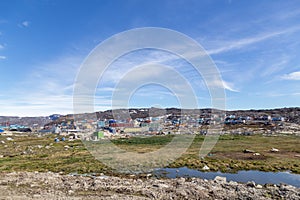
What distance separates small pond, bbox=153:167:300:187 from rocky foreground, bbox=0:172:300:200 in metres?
2.85

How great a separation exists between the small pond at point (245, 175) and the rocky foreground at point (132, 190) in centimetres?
285

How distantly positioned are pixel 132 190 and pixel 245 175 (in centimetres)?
1015

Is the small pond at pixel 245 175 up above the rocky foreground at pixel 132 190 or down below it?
below

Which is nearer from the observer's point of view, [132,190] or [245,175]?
[132,190]

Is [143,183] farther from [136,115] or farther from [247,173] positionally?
[136,115]

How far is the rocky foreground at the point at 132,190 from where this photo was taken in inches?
473

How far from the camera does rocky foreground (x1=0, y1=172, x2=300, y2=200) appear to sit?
12.0m

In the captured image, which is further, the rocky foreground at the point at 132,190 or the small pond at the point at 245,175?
the small pond at the point at 245,175

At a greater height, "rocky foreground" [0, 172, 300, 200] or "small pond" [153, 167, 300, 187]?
"rocky foreground" [0, 172, 300, 200]

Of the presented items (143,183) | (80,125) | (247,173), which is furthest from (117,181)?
(80,125)

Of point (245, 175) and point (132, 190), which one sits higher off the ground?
point (132, 190)

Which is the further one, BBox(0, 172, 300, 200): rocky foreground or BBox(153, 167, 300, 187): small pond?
BBox(153, 167, 300, 187): small pond

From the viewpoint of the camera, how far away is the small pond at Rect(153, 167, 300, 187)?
54.2 ft

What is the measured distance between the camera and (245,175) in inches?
715
